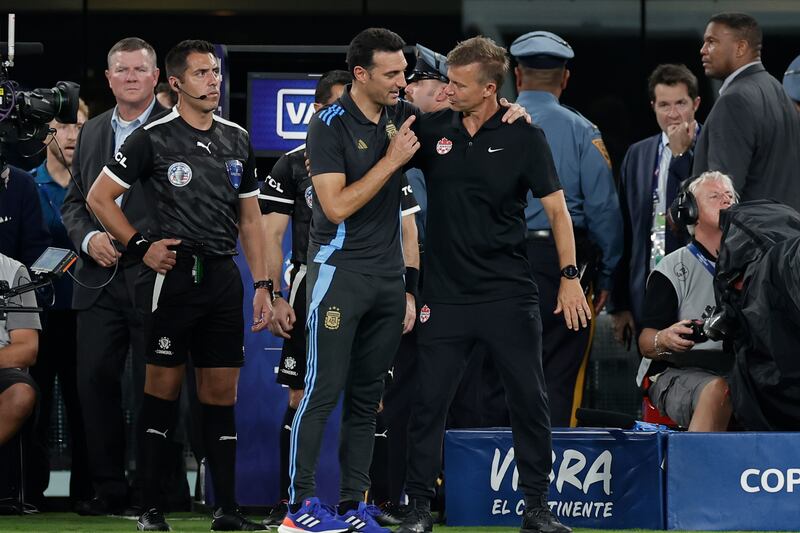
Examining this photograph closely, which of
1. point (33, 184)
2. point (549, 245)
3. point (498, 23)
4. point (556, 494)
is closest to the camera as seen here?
point (556, 494)

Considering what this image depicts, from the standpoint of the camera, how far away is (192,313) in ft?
20.7

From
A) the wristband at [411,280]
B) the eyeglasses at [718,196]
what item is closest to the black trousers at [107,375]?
the wristband at [411,280]

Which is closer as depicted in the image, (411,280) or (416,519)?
(416,519)

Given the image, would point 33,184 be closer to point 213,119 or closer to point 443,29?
point 213,119

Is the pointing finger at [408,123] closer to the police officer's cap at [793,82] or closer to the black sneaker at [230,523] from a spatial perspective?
the black sneaker at [230,523]

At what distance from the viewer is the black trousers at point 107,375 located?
7.25 metres

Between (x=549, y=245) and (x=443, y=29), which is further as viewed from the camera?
(x=443, y=29)

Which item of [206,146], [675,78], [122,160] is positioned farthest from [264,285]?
[675,78]

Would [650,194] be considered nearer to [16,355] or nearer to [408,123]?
[408,123]

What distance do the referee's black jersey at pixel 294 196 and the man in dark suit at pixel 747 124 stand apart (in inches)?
74.7

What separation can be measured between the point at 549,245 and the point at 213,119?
66.0 inches

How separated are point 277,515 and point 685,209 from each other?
7.27ft

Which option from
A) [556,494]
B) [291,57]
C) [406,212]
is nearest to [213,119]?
[406,212]

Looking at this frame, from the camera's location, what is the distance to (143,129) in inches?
252
